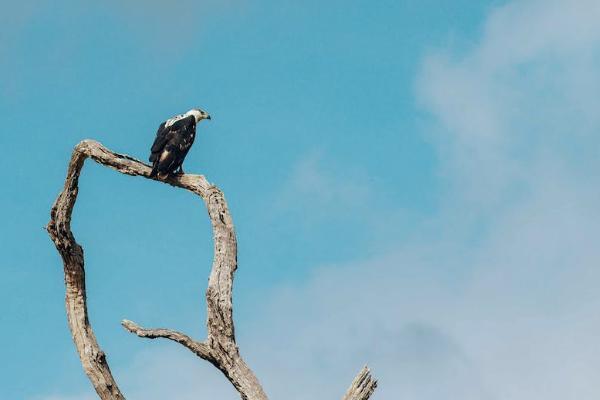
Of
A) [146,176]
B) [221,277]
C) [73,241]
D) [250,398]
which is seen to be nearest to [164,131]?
[146,176]

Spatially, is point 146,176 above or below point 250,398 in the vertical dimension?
above

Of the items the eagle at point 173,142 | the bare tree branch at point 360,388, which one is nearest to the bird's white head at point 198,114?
the eagle at point 173,142

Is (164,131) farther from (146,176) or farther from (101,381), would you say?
(101,381)

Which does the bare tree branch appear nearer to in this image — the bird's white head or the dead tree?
the dead tree

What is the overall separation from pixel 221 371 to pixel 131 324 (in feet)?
4.14

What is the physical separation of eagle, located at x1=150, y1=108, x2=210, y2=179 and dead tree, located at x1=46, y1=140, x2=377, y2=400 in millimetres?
227

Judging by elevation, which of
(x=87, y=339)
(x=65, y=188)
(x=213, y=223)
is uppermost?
(x=65, y=188)

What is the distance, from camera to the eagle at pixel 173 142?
52.4 feet

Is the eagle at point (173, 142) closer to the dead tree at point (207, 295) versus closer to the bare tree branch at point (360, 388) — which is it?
the dead tree at point (207, 295)

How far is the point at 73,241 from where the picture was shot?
591 inches

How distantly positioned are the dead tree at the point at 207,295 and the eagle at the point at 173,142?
0.23m

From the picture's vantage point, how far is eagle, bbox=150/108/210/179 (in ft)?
52.4

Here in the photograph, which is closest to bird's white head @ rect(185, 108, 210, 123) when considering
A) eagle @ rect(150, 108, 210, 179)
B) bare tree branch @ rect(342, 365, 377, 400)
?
eagle @ rect(150, 108, 210, 179)

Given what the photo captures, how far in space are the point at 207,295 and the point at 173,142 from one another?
4.13 meters
